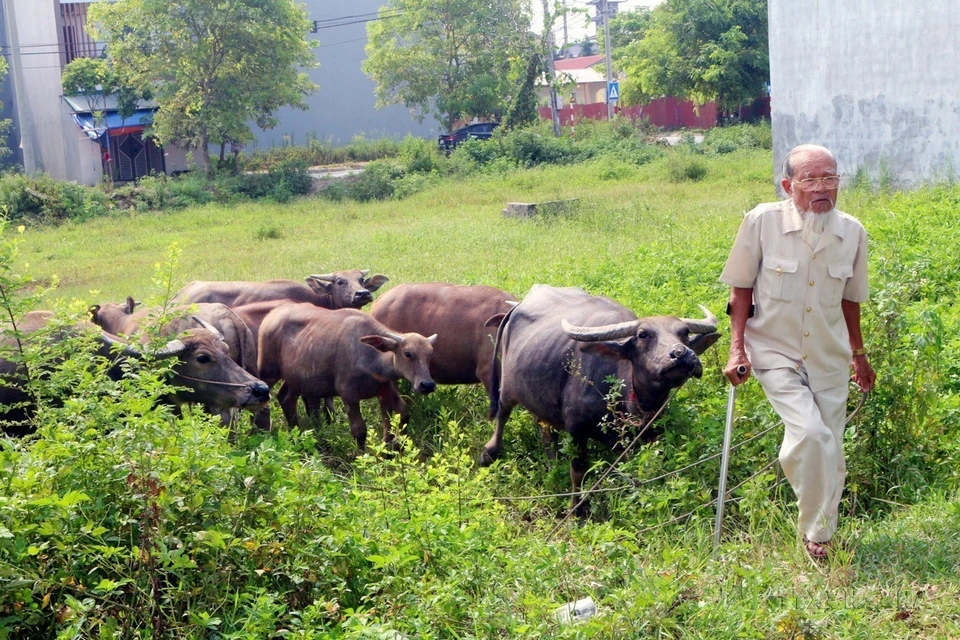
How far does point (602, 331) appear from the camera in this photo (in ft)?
19.8

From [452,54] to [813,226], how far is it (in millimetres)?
34858

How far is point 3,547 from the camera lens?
3.60 metres

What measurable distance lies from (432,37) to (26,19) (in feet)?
45.0

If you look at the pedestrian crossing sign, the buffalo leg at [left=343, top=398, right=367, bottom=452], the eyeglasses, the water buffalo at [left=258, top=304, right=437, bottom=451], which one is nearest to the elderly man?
the eyeglasses

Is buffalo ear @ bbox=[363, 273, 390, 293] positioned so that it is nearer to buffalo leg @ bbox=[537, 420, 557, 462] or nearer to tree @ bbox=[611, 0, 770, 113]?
buffalo leg @ bbox=[537, 420, 557, 462]

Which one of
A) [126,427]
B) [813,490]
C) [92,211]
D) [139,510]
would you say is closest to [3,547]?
[139,510]

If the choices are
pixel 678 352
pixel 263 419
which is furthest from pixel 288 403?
pixel 678 352

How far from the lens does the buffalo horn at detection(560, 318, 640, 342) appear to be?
19.6 ft

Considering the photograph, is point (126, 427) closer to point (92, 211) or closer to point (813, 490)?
point (813, 490)

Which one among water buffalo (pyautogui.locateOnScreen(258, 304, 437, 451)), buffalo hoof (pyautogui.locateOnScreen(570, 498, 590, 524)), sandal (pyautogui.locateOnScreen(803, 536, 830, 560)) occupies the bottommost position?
buffalo hoof (pyautogui.locateOnScreen(570, 498, 590, 524))

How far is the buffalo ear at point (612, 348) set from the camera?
599cm

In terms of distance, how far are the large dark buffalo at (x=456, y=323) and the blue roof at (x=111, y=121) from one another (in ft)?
90.0

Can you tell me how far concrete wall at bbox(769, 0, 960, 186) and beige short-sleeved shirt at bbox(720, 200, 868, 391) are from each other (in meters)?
10.7

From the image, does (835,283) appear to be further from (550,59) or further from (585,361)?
(550,59)
